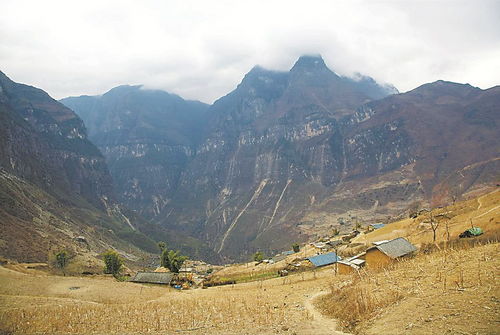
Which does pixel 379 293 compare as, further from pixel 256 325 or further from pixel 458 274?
pixel 256 325

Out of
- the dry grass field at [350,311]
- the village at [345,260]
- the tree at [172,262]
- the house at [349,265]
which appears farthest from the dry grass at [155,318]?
the tree at [172,262]

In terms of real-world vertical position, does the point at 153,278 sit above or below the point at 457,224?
below

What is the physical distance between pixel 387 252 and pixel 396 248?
2213 millimetres

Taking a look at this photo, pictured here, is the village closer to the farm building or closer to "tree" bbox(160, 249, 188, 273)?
the farm building

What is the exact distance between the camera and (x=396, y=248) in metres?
46.7

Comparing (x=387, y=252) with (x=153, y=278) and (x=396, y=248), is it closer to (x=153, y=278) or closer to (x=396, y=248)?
(x=396, y=248)

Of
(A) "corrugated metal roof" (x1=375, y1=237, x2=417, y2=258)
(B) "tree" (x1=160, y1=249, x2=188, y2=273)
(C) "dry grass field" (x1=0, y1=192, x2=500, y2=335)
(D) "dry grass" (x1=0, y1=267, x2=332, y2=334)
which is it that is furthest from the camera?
(B) "tree" (x1=160, y1=249, x2=188, y2=273)

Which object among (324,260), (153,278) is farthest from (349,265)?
(153,278)

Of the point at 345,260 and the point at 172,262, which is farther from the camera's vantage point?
the point at 172,262

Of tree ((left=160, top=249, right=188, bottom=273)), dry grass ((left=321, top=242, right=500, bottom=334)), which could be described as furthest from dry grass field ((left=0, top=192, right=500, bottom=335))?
tree ((left=160, top=249, right=188, bottom=273))

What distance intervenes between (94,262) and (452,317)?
375ft

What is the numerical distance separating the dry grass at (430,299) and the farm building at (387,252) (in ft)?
73.1

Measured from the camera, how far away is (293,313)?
72.5 feet

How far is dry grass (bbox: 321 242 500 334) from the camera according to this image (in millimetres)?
13219
